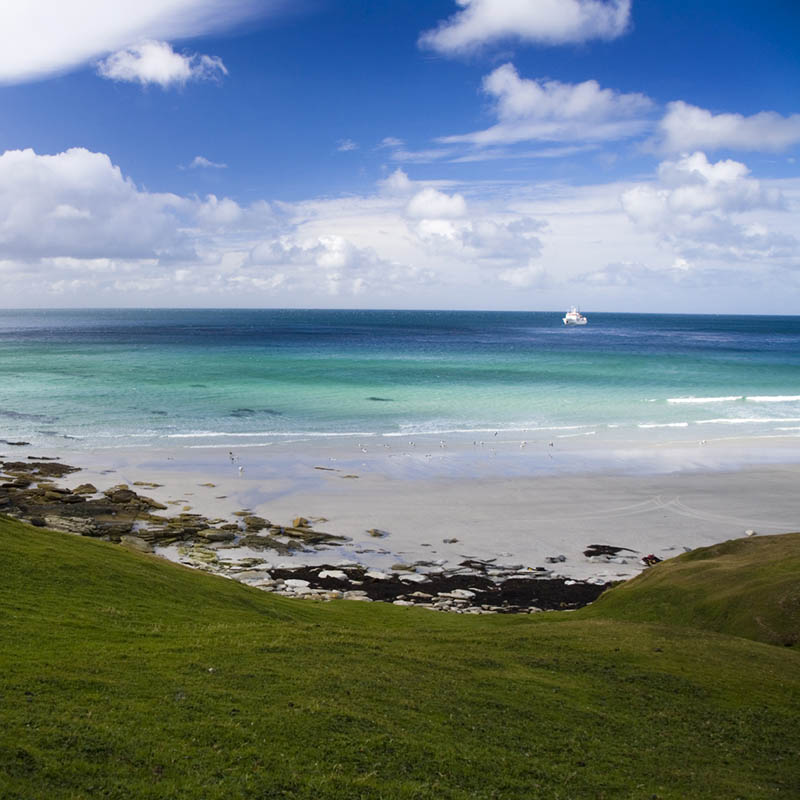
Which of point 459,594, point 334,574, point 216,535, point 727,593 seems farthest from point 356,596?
point 727,593

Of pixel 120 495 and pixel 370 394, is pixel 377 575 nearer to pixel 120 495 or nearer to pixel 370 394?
pixel 120 495

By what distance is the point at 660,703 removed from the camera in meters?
16.2

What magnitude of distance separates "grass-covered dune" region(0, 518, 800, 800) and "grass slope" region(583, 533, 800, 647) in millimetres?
292

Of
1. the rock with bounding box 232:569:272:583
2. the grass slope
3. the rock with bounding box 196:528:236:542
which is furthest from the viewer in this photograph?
the rock with bounding box 196:528:236:542

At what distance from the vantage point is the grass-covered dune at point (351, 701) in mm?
11398

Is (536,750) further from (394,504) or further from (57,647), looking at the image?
(394,504)

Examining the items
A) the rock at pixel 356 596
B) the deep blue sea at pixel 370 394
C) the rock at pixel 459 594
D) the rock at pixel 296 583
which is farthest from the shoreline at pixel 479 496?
the deep blue sea at pixel 370 394

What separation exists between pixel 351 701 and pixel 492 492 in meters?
31.1

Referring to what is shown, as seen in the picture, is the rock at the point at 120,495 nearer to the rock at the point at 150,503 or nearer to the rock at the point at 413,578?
the rock at the point at 150,503

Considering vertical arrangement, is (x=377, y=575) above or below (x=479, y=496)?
below

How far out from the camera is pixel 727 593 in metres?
23.2

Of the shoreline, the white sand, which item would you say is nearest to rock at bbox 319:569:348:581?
the shoreline

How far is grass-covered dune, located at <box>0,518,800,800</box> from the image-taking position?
11.4 meters

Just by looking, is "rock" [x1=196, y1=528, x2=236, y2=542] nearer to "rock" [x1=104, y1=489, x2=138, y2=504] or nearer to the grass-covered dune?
"rock" [x1=104, y1=489, x2=138, y2=504]
